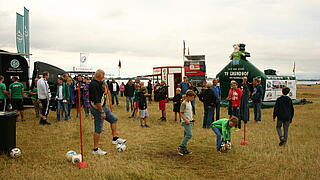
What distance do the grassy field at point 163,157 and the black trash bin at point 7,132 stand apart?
218 mm

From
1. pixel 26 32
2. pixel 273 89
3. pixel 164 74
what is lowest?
pixel 273 89

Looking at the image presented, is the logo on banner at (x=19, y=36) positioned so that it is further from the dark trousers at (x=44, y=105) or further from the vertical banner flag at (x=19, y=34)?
the dark trousers at (x=44, y=105)

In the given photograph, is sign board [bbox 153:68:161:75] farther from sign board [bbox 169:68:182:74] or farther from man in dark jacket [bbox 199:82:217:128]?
man in dark jacket [bbox 199:82:217:128]

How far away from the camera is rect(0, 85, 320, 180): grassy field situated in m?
4.84

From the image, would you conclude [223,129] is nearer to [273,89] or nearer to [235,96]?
[235,96]

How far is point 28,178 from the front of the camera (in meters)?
4.57

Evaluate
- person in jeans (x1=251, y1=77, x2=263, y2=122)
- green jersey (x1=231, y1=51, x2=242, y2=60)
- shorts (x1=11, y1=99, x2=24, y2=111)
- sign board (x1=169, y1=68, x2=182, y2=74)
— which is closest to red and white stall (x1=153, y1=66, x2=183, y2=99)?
sign board (x1=169, y1=68, x2=182, y2=74)

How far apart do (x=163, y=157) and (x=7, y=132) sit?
3473mm

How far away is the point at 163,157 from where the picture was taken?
19.7 feet

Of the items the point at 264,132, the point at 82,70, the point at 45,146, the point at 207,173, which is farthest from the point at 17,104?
the point at 82,70

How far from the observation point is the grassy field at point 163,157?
15.9 feet

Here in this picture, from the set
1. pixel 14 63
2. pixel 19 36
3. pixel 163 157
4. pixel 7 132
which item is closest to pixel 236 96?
pixel 163 157

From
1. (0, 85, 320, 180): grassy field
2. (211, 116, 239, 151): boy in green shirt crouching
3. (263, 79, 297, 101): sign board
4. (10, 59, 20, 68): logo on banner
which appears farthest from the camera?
(263, 79, 297, 101): sign board

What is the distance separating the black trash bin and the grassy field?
22 centimetres
